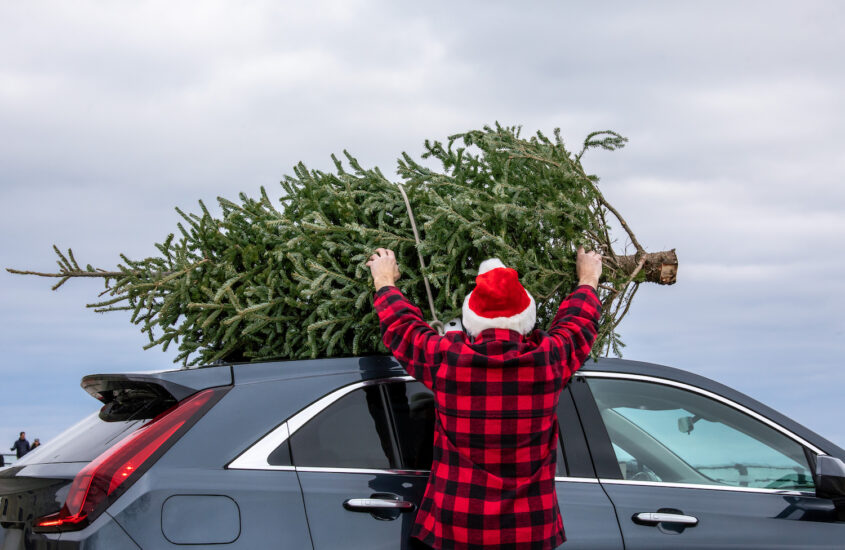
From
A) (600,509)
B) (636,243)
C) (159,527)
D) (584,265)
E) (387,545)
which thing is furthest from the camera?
(636,243)

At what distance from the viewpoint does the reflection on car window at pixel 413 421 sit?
3.66 metres

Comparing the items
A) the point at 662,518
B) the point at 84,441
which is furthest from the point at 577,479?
the point at 84,441

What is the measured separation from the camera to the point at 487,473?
11.0 ft

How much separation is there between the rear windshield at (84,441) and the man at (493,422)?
4.19 ft

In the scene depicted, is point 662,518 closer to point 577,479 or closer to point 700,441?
point 577,479

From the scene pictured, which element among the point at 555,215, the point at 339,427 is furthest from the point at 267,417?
the point at 555,215

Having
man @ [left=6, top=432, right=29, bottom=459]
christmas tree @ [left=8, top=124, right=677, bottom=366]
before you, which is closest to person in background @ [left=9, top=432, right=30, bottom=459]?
man @ [left=6, top=432, right=29, bottom=459]

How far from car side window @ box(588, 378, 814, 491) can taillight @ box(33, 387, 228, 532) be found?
1.95m

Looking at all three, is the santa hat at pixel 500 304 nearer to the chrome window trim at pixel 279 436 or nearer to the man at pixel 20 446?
the chrome window trim at pixel 279 436

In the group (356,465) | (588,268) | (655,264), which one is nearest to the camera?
(356,465)

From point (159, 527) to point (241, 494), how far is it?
324 millimetres

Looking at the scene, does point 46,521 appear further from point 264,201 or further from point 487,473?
point 264,201

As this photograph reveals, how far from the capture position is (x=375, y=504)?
343 centimetres

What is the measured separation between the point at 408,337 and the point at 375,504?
2.28ft
